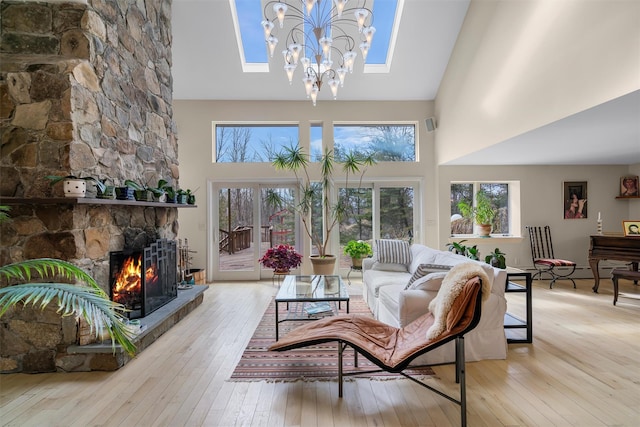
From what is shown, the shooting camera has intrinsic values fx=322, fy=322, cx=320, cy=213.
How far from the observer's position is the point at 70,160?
2.57m

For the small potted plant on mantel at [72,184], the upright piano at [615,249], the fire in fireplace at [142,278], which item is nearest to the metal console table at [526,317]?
the upright piano at [615,249]

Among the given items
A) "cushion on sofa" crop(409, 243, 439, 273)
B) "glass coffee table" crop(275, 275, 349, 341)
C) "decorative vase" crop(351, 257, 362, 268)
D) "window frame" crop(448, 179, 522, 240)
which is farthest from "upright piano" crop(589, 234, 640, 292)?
"glass coffee table" crop(275, 275, 349, 341)

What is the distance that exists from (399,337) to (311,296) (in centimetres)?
113

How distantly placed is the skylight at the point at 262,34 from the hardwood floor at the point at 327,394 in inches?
180

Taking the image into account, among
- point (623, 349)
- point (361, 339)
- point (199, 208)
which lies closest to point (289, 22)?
point (199, 208)

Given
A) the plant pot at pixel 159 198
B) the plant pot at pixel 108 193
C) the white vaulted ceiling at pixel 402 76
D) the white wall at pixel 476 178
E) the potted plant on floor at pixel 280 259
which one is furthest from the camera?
the white wall at pixel 476 178

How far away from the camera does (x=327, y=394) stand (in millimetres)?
2256

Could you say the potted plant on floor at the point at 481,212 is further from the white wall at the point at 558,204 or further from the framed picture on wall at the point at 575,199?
the framed picture on wall at the point at 575,199

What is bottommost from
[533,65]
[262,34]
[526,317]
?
[526,317]

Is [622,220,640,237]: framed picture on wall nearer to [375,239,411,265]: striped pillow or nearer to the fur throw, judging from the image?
[375,239,411,265]: striped pillow

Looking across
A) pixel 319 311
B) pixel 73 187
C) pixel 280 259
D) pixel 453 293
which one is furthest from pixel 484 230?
pixel 73 187

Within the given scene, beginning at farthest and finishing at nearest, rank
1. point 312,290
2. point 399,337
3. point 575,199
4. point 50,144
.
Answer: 1. point 575,199
2. point 312,290
3. point 50,144
4. point 399,337

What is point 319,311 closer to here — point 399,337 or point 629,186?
point 399,337

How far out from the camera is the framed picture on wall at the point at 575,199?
6031mm
